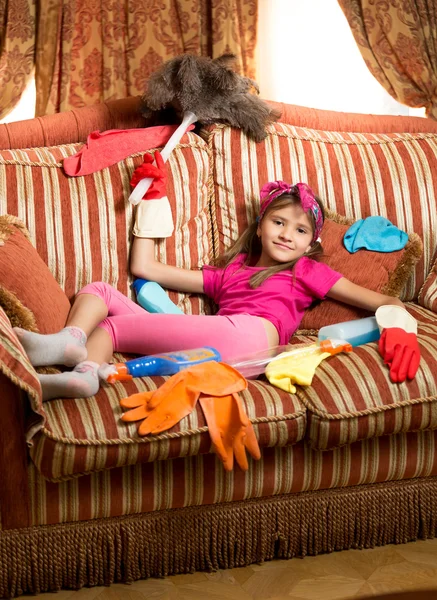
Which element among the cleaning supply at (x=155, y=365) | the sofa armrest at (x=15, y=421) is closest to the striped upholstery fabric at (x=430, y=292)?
the cleaning supply at (x=155, y=365)

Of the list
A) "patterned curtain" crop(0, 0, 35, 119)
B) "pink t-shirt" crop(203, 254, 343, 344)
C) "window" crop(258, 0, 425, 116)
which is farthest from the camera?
"window" crop(258, 0, 425, 116)

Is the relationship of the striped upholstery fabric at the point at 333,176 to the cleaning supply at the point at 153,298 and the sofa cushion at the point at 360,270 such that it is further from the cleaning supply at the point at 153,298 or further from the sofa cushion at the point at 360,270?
the cleaning supply at the point at 153,298

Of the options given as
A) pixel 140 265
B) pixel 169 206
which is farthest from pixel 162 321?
pixel 169 206

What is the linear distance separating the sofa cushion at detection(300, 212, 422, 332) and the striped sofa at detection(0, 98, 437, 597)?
46 mm

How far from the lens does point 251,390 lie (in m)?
1.84

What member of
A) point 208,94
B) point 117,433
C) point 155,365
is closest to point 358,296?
point 155,365

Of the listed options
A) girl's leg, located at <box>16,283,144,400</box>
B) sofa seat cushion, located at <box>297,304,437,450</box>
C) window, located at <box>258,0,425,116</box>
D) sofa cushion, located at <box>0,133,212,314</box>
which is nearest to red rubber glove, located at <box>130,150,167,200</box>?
sofa cushion, located at <box>0,133,212,314</box>

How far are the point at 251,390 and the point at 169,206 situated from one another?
75cm

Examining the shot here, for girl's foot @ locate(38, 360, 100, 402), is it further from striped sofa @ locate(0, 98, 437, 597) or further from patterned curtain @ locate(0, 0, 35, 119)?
patterned curtain @ locate(0, 0, 35, 119)

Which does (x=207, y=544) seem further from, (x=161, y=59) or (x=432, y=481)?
(x=161, y=59)

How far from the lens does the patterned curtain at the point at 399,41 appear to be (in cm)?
308

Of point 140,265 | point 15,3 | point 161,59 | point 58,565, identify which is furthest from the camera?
point 161,59

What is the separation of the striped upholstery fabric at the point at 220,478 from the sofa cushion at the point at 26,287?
1.29 ft

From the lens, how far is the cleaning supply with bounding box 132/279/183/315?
227 cm
